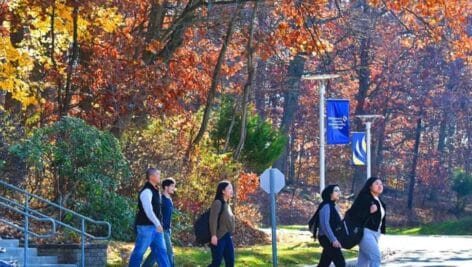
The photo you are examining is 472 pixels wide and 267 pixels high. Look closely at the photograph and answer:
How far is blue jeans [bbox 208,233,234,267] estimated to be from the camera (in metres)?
16.3

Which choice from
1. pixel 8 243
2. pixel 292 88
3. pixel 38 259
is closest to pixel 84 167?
pixel 8 243

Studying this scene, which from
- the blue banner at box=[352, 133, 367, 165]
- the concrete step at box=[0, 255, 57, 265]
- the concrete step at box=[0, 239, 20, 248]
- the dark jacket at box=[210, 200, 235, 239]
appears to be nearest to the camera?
the dark jacket at box=[210, 200, 235, 239]

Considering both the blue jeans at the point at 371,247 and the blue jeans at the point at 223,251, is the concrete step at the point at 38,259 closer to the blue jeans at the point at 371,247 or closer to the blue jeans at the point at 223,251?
the blue jeans at the point at 223,251

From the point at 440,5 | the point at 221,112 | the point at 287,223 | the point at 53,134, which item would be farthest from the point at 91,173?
the point at 287,223

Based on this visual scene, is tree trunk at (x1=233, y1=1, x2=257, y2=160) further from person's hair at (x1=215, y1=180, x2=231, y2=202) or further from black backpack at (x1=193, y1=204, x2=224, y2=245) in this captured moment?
black backpack at (x1=193, y1=204, x2=224, y2=245)

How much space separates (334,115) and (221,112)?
5.13 m

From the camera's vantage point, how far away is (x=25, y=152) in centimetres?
1991

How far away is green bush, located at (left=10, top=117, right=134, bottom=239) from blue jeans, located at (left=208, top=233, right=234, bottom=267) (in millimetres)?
4870

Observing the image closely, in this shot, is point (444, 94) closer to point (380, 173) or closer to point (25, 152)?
point (380, 173)

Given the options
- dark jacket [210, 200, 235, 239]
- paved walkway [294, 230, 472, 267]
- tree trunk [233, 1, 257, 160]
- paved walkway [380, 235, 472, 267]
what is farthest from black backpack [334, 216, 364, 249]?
tree trunk [233, 1, 257, 160]

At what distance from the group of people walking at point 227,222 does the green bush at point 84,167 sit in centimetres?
424

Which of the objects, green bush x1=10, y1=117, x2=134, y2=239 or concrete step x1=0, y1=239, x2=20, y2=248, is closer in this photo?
concrete step x1=0, y1=239, x2=20, y2=248

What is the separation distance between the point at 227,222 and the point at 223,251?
53 centimetres

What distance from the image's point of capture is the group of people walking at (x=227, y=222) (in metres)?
15.1
